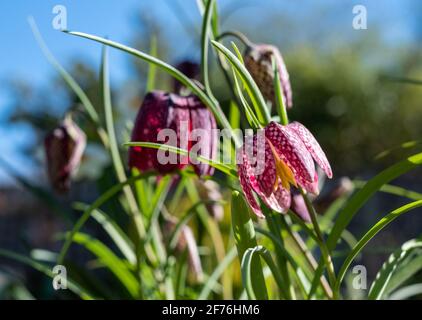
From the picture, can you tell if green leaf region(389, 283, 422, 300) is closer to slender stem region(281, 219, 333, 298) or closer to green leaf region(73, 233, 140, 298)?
slender stem region(281, 219, 333, 298)

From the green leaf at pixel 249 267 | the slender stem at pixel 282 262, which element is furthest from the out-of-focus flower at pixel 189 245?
the green leaf at pixel 249 267

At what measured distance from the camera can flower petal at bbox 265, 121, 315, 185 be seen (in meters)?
0.62

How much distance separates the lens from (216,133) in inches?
31.1

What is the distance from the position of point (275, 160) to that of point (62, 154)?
49 cm

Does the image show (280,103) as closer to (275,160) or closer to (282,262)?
(275,160)

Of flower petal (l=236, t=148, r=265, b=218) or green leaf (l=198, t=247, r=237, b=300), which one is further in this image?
green leaf (l=198, t=247, r=237, b=300)

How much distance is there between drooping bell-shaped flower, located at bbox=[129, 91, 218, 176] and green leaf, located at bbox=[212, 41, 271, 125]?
0.11m

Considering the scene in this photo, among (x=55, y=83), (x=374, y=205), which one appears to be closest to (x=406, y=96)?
(x=374, y=205)

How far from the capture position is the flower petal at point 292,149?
620mm

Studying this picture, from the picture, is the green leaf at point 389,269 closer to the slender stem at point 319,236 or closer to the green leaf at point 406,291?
the slender stem at point 319,236

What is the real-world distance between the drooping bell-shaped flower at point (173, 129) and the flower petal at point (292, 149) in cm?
15

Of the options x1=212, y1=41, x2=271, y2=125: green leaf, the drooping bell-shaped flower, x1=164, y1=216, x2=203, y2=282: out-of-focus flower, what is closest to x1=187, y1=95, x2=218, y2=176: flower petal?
the drooping bell-shaped flower

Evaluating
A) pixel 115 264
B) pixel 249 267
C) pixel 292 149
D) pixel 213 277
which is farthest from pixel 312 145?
pixel 115 264
